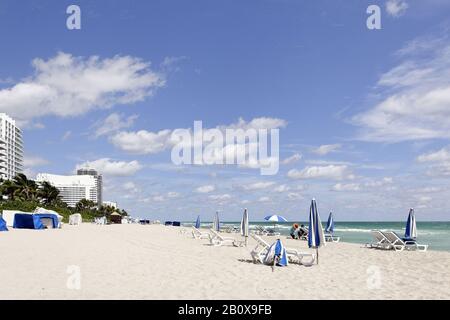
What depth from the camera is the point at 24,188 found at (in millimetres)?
74000

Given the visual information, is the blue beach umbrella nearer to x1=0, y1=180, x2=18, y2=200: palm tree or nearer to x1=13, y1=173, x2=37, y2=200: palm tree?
x1=0, y1=180, x2=18, y2=200: palm tree

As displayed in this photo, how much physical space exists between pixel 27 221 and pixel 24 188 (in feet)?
138

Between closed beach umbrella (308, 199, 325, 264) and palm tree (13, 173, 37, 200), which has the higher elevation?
palm tree (13, 173, 37, 200)

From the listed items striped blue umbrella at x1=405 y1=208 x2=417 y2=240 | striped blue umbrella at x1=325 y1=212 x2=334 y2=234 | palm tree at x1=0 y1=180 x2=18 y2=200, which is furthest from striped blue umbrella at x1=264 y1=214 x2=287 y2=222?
palm tree at x1=0 y1=180 x2=18 y2=200

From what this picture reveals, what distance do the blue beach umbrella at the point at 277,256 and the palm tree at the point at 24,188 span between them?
71.2 meters

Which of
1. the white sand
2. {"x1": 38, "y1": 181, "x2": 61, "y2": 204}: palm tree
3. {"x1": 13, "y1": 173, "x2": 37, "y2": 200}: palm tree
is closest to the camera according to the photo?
the white sand

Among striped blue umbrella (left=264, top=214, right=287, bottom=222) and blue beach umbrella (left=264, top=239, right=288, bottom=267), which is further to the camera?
striped blue umbrella (left=264, top=214, right=287, bottom=222)

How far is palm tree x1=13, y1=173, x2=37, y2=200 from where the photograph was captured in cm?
7338

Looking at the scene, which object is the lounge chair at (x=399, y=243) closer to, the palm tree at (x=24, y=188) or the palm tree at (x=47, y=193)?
the palm tree at (x=24, y=188)

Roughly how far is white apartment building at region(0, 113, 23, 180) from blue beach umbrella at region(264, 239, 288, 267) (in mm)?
120886

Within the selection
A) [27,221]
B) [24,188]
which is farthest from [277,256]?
[24,188]
